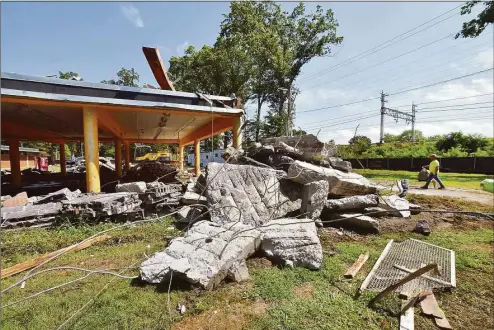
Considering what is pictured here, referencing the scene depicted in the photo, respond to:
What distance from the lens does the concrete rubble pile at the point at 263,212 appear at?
3520 millimetres

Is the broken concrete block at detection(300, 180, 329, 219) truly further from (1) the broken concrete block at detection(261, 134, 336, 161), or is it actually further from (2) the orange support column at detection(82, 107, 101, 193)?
(2) the orange support column at detection(82, 107, 101, 193)

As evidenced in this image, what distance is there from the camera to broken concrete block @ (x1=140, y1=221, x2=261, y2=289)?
3.28 m

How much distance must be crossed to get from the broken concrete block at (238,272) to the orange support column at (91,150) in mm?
5489

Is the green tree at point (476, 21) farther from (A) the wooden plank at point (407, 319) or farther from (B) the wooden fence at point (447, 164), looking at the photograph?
(A) the wooden plank at point (407, 319)

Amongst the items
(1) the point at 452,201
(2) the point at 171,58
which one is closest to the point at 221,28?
(2) the point at 171,58

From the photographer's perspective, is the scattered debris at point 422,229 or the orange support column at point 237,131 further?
the orange support column at point 237,131

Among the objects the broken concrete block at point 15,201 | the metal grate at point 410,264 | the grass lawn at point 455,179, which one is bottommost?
the metal grate at point 410,264

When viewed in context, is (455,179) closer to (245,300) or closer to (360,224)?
(360,224)

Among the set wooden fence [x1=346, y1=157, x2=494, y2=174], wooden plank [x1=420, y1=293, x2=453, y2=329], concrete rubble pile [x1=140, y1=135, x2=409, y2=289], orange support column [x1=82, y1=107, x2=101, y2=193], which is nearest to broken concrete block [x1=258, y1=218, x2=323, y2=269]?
concrete rubble pile [x1=140, y1=135, x2=409, y2=289]

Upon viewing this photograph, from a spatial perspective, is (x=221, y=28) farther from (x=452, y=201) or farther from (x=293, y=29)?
(x=452, y=201)

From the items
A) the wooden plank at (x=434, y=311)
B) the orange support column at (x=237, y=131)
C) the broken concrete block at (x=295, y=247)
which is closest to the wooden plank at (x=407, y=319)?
the wooden plank at (x=434, y=311)

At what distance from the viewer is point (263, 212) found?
5512 mm

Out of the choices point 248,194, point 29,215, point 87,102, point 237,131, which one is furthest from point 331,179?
point 29,215

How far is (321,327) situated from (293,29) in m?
28.2
